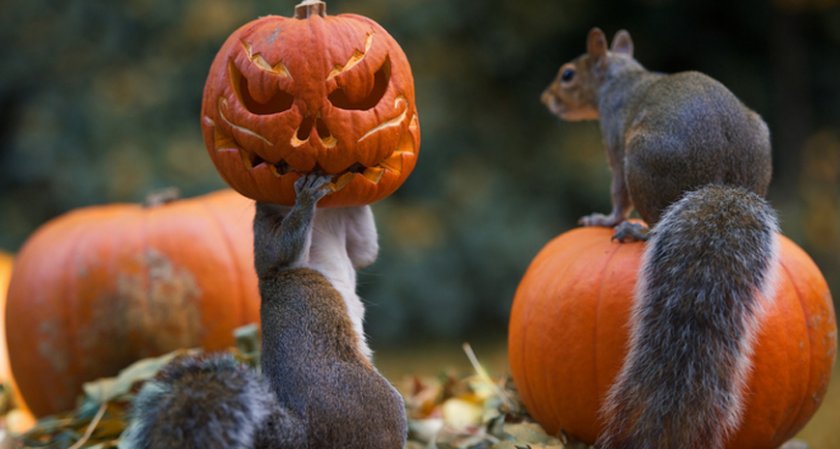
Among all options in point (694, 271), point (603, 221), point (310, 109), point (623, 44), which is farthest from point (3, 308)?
point (694, 271)

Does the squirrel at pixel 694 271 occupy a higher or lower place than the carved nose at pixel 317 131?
lower

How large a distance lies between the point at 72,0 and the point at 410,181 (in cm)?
203

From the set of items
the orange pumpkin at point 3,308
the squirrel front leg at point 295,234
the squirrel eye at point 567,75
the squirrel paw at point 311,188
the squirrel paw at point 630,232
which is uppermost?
the squirrel eye at point 567,75

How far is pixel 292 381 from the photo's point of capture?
1693 millimetres

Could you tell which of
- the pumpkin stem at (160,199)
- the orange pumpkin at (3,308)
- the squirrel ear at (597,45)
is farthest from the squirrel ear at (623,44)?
the orange pumpkin at (3,308)

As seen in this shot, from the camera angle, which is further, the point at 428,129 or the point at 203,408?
the point at 428,129

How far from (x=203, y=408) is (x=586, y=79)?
159 cm

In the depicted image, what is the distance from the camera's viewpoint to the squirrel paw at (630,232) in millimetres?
2143

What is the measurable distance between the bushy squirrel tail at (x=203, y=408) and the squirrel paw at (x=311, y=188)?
13.2 inches

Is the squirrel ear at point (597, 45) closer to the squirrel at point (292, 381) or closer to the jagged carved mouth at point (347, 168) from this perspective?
the jagged carved mouth at point (347, 168)

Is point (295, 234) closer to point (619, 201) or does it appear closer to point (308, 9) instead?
point (308, 9)

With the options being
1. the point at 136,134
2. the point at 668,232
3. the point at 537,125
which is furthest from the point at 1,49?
the point at 668,232

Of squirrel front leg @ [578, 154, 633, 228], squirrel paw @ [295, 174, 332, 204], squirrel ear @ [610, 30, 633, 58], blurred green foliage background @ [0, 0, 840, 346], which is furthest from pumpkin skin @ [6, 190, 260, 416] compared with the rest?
blurred green foliage background @ [0, 0, 840, 346]

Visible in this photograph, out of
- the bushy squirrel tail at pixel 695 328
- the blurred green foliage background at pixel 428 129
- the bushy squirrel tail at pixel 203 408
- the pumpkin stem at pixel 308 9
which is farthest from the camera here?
the blurred green foliage background at pixel 428 129
